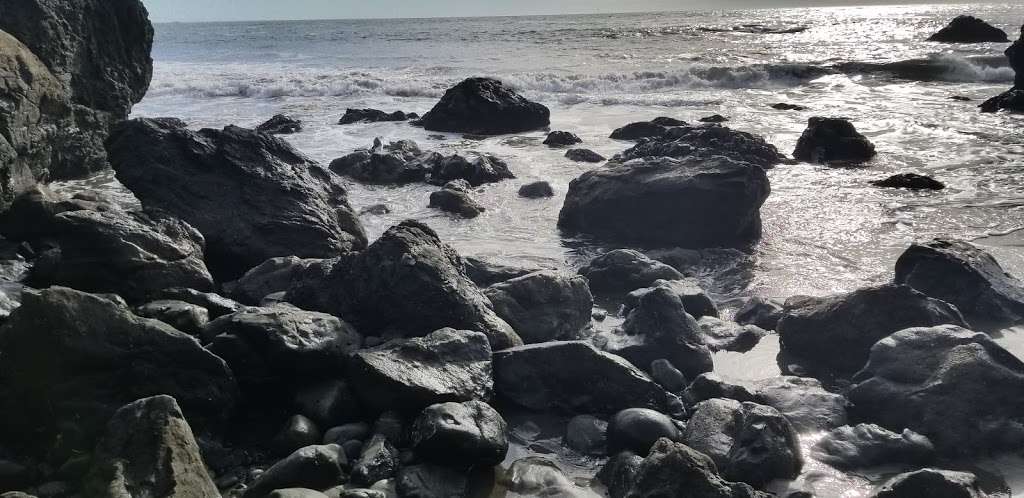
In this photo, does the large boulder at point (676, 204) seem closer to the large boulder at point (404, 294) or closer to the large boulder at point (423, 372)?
the large boulder at point (404, 294)

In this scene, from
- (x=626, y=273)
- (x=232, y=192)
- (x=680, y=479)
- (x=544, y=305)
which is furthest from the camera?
(x=232, y=192)

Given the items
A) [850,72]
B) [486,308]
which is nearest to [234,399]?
[486,308]

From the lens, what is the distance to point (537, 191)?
886 centimetres

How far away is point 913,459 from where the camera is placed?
3.55 meters

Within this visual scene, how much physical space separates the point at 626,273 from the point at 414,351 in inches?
97.9

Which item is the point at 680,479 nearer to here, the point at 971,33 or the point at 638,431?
the point at 638,431

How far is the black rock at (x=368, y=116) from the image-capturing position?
15117mm

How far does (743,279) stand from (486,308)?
2610mm

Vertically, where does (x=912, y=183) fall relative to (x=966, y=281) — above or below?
below

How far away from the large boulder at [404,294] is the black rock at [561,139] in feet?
24.6

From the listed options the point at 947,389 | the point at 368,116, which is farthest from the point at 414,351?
the point at 368,116

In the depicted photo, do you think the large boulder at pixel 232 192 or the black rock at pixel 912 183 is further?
the black rock at pixel 912 183

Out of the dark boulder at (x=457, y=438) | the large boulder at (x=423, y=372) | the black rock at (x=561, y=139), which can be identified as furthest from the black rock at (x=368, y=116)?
the dark boulder at (x=457, y=438)

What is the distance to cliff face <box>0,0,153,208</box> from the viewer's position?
21.4 feet
